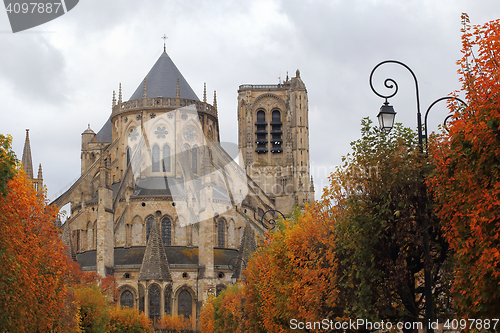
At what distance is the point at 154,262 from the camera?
5806 cm

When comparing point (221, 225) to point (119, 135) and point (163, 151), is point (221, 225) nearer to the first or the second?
point (163, 151)

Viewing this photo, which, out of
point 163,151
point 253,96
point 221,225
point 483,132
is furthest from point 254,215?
point 483,132

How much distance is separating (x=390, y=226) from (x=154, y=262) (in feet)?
138

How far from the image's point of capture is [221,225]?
214ft

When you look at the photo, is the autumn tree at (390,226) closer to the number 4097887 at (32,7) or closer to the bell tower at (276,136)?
the number 4097887 at (32,7)

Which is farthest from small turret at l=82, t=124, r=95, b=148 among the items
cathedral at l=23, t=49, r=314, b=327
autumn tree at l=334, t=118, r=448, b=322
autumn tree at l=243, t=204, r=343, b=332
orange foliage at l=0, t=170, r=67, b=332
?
autumn tree at l=334, t=118, r=448, b=322

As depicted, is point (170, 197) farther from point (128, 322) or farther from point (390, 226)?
point (390, 226)

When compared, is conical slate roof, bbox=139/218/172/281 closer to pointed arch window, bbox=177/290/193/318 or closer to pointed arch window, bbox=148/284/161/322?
pointed arch window, bbox=148/284/161/322

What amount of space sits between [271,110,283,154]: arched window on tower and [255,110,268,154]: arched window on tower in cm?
100

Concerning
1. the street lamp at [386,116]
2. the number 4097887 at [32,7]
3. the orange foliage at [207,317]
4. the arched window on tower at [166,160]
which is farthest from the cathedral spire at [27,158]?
the street lamp at [386,116]

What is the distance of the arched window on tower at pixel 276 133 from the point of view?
3371 inches

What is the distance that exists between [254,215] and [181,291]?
12810mm

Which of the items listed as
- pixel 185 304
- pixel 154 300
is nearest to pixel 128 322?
pixel 154 300

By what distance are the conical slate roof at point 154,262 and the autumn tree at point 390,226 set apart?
3967 cm
